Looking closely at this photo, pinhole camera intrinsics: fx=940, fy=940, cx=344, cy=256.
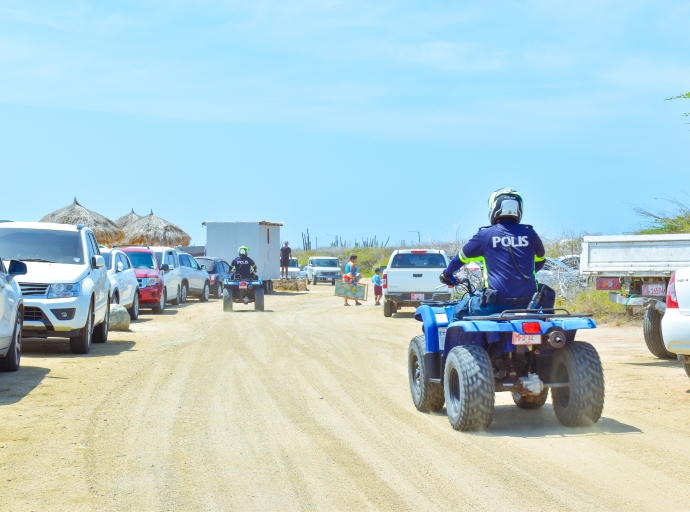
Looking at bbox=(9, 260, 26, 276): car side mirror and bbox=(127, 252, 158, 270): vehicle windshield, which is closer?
bbox=(9, 260, 26, 276): car side mirror

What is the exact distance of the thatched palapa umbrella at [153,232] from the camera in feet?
152

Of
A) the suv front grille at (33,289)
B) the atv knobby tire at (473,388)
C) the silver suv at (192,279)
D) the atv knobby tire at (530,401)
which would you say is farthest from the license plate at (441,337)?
the silver suv at (192,279)

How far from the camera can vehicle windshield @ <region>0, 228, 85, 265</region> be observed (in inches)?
577

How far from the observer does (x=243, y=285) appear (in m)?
25.2

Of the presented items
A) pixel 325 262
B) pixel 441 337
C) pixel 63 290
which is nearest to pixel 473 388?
pixel 441 337

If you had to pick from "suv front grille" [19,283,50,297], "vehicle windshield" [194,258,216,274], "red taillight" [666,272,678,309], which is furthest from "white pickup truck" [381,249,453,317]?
"red taillight" [666,272,678,309]

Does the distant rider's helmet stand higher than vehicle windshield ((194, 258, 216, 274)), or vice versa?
the distant rider's helmet

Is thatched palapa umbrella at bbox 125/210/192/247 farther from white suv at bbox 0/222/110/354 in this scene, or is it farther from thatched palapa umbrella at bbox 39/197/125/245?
white suv at bbox 0/222/110/354

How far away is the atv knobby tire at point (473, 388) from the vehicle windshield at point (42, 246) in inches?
337

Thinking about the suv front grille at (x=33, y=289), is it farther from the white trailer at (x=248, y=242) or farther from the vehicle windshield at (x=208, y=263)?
the white trailer at (x=248, y=242)

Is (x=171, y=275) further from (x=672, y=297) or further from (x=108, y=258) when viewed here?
(x=672, y=297)

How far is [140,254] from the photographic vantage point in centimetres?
2652

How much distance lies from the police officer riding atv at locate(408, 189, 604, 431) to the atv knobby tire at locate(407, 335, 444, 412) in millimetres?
19

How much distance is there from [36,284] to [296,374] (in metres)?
4.53
